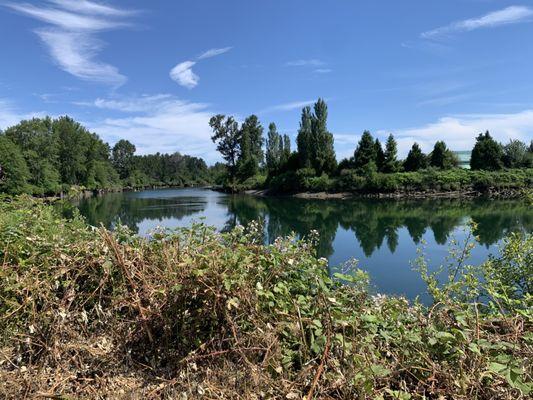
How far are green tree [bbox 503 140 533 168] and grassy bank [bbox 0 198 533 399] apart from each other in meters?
61.2

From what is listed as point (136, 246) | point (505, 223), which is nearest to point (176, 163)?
point (505, 223)

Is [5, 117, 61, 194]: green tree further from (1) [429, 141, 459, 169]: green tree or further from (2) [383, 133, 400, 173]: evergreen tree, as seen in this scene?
(1) [429, 141, 459, 169]: green tree

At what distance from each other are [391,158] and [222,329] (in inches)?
2181

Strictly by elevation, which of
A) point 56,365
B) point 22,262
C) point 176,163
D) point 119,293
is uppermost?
point 176,163

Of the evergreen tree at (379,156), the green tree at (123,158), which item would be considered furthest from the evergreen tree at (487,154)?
the green tree at (123,158)

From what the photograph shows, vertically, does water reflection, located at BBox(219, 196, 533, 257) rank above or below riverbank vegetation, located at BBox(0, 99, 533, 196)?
below

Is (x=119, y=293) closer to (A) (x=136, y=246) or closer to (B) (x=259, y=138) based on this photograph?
(A) (x=136, y=246)

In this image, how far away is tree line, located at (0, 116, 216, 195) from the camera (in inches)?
1959

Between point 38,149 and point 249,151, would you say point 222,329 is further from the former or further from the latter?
point 249,151

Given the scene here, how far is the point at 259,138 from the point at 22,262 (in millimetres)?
84598

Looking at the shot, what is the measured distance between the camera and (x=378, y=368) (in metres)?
1.93

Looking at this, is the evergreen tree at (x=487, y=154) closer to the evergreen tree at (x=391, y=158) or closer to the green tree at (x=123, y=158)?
the evergreen tree at (x=391, y=158)

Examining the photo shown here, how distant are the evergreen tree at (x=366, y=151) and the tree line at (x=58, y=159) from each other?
118ft

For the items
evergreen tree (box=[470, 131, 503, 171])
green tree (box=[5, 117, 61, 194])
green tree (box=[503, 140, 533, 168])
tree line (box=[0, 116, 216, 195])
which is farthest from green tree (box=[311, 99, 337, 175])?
green tree (box=[5, 117, 61, 194])
